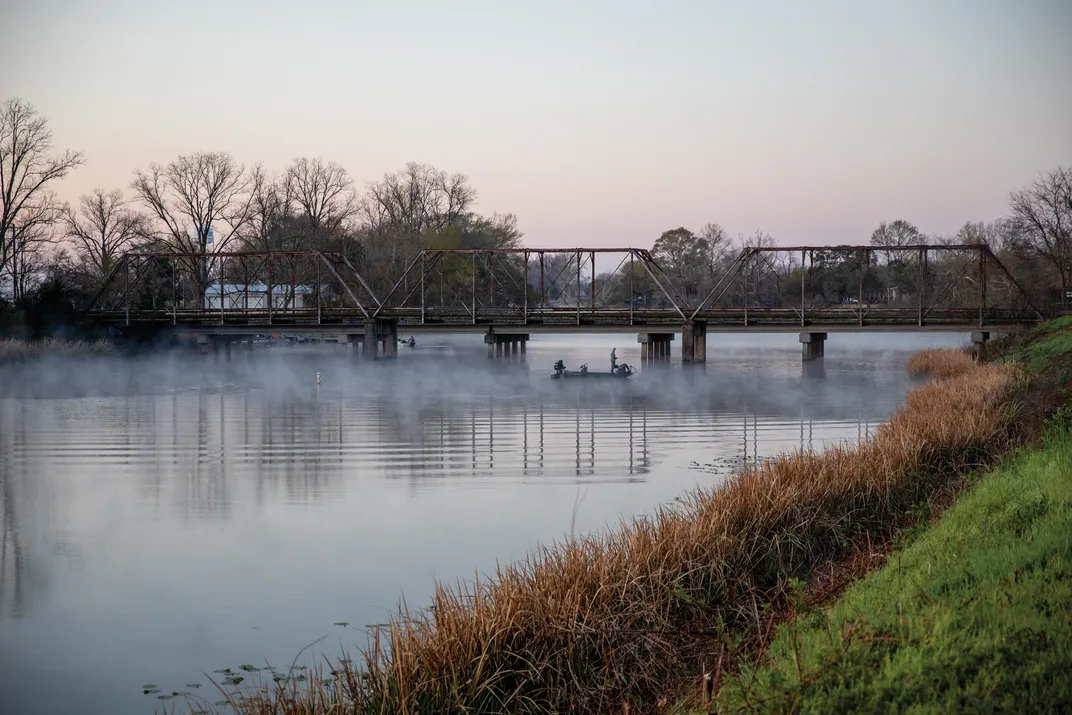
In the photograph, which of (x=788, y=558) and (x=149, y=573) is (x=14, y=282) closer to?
(x=149, y=573)

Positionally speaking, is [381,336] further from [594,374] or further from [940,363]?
[940,363]

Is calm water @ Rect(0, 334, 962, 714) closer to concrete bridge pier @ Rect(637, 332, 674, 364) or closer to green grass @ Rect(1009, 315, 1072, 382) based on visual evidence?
green grass @ Rect(1009, 315, 1072, 382)

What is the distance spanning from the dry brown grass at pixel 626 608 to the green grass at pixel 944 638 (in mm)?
1017

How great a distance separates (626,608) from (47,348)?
5473 centimetres

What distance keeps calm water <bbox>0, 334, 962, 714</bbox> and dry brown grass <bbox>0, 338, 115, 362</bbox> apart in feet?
21.6

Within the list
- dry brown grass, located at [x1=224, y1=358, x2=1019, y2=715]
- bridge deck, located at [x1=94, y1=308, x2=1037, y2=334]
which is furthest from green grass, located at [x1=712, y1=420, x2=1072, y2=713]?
bridge deck, located at [x1=94, y1=308, x2=1037, y2=334]

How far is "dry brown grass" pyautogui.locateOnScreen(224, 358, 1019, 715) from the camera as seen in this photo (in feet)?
27.7

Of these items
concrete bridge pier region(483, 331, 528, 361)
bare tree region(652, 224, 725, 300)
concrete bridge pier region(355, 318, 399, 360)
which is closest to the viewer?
concrete bridge pier region(355, 318, 399, 360)

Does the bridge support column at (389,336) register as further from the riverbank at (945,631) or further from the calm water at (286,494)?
the riverbank at (945,631)

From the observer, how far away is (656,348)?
217ft

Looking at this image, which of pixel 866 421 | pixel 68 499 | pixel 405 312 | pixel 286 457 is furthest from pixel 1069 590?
pixel 405 312

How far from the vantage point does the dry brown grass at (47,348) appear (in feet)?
178

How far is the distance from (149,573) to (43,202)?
6006cm

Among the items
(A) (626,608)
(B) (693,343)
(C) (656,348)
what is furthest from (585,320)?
(A) (626,608)
